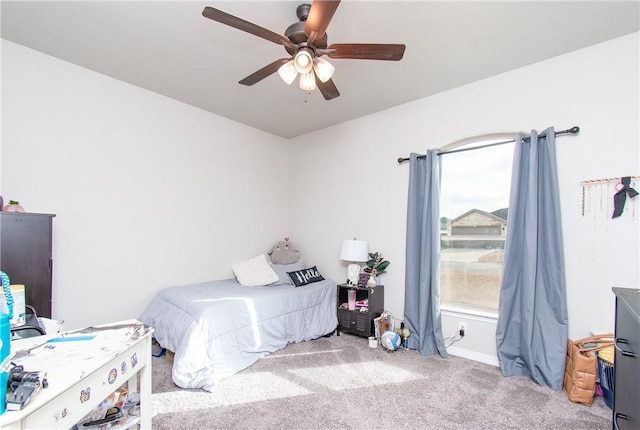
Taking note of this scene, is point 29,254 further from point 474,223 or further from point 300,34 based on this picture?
point 474,223

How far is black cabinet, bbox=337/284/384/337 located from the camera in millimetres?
3330

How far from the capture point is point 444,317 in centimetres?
310

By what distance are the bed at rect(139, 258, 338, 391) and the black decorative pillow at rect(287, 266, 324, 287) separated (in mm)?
59

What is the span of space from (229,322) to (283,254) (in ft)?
5.27

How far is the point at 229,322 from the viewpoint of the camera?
8.80ft

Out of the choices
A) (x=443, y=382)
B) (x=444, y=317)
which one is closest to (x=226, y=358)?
(x=443, y=382)

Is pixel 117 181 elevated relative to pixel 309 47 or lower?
lower

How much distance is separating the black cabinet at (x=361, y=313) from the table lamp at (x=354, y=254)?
13 centimetres

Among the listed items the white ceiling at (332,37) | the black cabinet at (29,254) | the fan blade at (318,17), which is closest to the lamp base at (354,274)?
the white ceiling at (332,37)

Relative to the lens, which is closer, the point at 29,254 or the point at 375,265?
the point at 29,254

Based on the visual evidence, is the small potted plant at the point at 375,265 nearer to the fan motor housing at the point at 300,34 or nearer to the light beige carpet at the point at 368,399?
the light beige carpet at the point at 368,399

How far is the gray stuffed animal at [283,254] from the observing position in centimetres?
418

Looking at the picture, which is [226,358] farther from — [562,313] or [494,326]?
[562,313]

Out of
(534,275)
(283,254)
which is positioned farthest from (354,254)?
(534,275)
